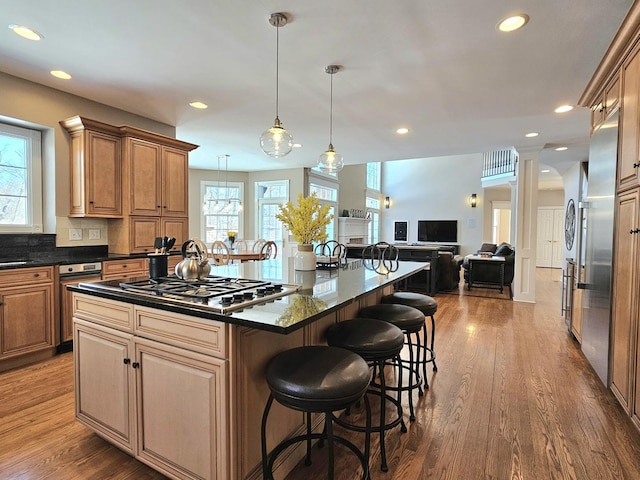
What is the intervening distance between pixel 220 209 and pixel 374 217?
6.14m

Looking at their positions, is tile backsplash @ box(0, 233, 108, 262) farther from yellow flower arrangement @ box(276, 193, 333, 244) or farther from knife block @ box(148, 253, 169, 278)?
yellow flower arrangement @ box(276, 193, 333, 244)

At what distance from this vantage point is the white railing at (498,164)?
28.6 feet

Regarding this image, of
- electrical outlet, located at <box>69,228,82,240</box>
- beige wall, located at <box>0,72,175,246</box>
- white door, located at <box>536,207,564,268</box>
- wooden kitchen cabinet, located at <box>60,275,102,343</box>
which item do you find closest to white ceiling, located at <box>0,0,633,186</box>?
beige wall, located at <box>0,72,175,246</box>

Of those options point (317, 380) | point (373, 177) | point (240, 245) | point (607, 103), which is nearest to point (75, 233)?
point (317, 380)

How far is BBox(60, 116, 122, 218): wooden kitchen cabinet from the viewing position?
3.48 m

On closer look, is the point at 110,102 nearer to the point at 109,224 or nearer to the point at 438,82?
the point at 109,224

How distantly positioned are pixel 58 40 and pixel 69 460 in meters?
2.82

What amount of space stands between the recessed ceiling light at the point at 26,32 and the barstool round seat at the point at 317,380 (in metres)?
2.88

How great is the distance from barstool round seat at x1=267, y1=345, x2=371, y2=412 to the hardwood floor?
0.64 m

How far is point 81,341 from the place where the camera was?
6.15 feet

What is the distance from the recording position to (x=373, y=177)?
1234 cm

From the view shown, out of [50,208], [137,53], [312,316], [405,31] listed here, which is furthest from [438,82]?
[50,208]

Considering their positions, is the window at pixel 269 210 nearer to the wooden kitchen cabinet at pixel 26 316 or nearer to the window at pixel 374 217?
the window at pixel 374 217

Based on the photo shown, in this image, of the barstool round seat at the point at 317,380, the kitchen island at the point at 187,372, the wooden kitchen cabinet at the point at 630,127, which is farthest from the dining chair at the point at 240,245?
the wooden kitchen cabinet at the point at 630,127
